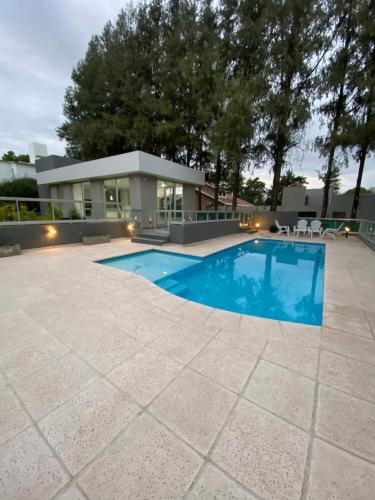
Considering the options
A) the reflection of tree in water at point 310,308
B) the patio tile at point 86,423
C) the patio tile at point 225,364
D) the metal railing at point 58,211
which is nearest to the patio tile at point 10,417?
the patio tile at point 86,423

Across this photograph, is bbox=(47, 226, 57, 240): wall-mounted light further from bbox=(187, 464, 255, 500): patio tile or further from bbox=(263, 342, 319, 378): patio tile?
bbox=(187, 464, 255, 500): patio tile

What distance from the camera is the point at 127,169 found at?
9.39m

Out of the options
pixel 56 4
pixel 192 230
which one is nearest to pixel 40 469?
pixel 192 230

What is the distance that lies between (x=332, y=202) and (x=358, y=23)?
1228 cm

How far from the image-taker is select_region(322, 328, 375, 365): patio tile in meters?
2.19

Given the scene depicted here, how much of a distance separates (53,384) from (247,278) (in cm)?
495

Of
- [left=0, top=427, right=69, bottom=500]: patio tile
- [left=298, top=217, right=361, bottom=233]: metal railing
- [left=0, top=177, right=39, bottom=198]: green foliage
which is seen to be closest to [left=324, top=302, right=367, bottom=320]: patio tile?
[left=0, top=427, right=69, bottom=500]: patio tile

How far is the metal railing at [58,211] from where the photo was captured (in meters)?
6.56

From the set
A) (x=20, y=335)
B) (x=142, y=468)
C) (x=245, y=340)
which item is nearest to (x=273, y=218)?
(x=245, y=340)

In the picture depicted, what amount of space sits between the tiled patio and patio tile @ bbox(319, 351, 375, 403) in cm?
1

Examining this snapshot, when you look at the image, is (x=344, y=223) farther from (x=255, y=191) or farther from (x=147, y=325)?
(x=255, y=191)

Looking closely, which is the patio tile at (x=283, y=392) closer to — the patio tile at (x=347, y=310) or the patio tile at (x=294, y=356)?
the patio tile at (x=294, y=356)

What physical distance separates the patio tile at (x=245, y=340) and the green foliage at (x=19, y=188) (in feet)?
70.8

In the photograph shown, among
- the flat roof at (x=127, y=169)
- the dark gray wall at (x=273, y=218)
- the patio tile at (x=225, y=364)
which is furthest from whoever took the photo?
the dark gray wall at (x=273, y=218)
